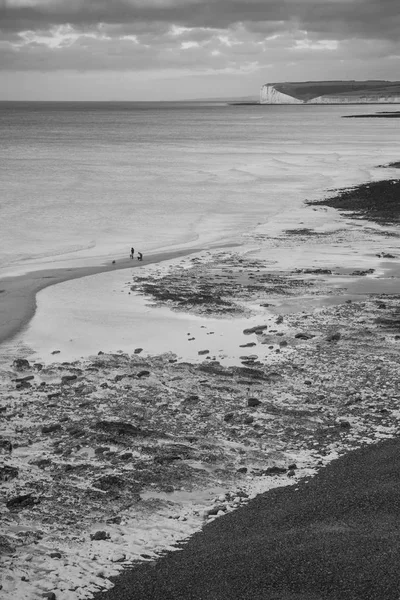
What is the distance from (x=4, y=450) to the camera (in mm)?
10297

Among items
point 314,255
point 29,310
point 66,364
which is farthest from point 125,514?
point 314,255

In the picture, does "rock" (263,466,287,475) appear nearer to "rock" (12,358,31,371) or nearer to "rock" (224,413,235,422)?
"rock" (224,413,235,422)

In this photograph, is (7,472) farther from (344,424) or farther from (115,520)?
(344,424)

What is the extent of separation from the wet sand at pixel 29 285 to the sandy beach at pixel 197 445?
194 mm

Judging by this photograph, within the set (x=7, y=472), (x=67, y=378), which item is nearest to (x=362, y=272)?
(x=67, y=378)

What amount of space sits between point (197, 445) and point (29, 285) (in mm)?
11886

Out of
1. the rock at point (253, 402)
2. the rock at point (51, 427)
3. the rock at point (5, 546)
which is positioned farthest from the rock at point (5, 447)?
the rock at point (253, 402)

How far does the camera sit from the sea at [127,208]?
16.7 metres

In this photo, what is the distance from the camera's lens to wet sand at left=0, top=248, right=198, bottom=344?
56.3ft

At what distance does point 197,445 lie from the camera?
10.6 meters

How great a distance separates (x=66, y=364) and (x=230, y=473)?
194 inches

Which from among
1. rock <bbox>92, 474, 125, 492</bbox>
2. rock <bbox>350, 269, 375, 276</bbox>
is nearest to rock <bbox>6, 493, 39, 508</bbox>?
rock <bbox>92, 474, 125, 492</bbox>

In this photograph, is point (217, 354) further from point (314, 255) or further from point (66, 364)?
point (314, 255)

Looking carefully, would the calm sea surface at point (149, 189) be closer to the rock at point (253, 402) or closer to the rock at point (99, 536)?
the rock at point (253, 402)
